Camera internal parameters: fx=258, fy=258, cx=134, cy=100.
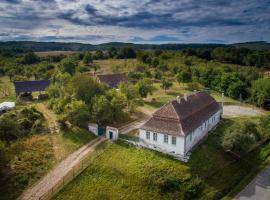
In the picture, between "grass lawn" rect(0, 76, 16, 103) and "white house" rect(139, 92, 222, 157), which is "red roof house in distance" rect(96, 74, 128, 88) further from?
"white house" rect(139, 92, 222, 157)

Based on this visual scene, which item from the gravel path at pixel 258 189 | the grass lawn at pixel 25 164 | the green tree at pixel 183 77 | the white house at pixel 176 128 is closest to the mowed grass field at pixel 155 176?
the gravel path at pixel 258 189

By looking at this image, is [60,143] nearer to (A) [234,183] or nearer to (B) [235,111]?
(A) [234,183]

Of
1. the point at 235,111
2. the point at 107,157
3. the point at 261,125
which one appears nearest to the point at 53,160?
the point at 107,157

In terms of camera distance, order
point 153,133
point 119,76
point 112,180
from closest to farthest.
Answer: point 112,180 < point 153,133 < point 119,76

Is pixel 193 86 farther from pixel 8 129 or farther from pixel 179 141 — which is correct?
pixel 8 129

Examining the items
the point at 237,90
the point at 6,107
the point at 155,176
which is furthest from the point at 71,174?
the point at 237,90

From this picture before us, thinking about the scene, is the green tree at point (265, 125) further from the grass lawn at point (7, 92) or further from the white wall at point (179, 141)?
the grass lawn at point (7, 92)
